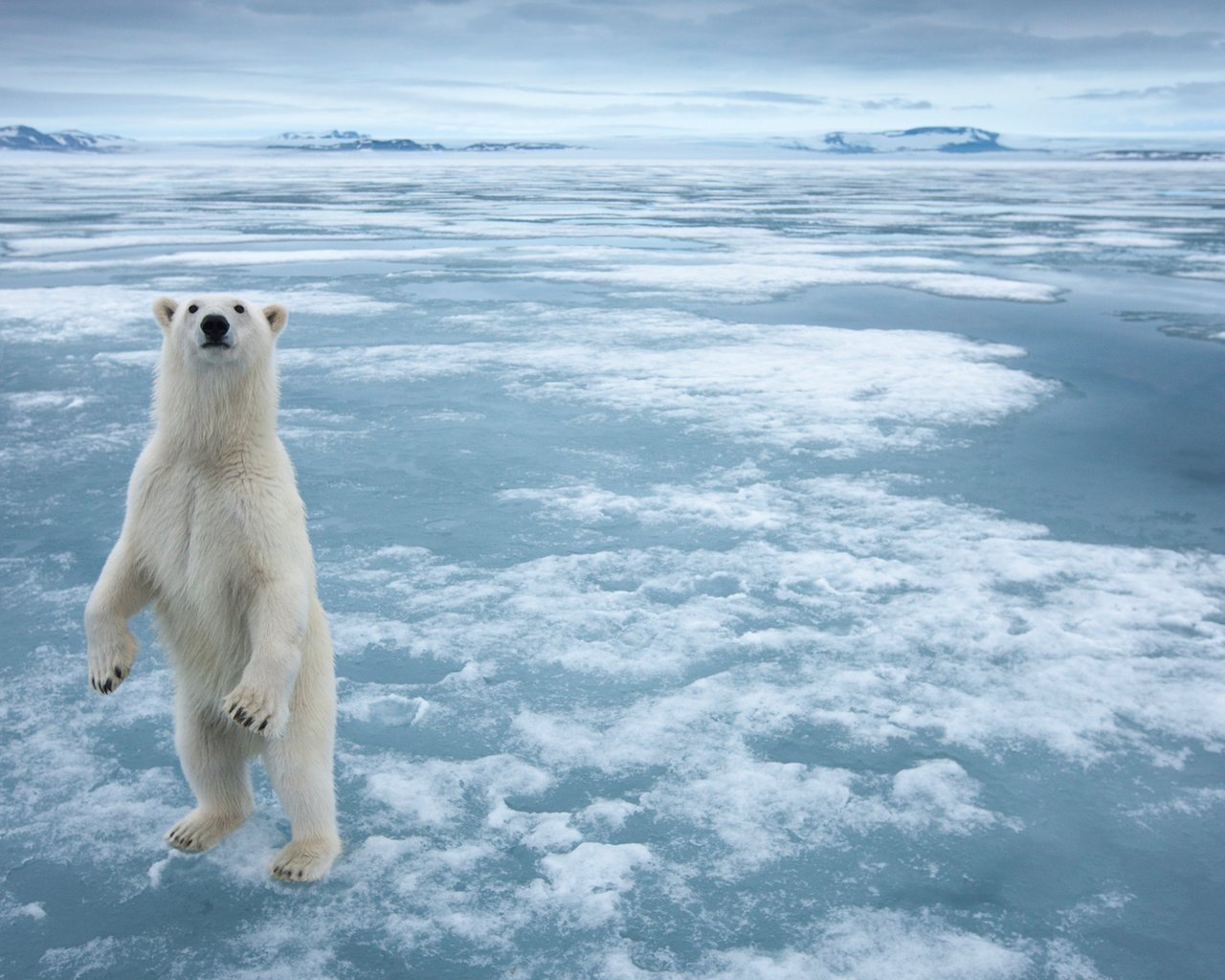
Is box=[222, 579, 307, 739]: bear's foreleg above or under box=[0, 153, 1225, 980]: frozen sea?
above

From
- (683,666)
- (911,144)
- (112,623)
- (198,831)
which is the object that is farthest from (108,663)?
(911,144)

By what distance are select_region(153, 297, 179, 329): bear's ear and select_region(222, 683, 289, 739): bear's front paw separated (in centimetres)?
83

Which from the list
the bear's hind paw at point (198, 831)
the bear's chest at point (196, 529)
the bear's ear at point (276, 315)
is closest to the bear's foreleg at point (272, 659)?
the bear's chest at point (196, 529)

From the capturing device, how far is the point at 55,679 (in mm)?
3113

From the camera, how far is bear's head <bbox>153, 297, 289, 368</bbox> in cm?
207

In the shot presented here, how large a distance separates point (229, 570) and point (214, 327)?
50 centimetres

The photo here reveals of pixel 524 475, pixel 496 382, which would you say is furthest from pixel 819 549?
pixel 496 382

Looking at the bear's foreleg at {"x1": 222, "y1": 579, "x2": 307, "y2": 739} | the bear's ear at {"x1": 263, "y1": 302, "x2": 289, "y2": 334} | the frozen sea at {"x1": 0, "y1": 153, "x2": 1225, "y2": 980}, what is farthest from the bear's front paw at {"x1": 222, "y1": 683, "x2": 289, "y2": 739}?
the bear's ear at {"x1": 263, "y1": 302, "x2": 289, "y2": 334}

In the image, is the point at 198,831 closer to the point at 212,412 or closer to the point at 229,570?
the point at 229,570

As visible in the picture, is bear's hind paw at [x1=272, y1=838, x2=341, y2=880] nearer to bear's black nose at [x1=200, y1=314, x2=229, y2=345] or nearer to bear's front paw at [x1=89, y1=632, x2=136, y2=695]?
bear's front paw at [x1=89, y1=632, x2=136, y2=695]

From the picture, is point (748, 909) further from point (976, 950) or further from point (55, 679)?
point (55, 679)

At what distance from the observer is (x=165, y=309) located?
7.38 feet

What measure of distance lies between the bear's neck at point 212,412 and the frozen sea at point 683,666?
0.96 metres

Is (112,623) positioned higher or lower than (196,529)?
lower
